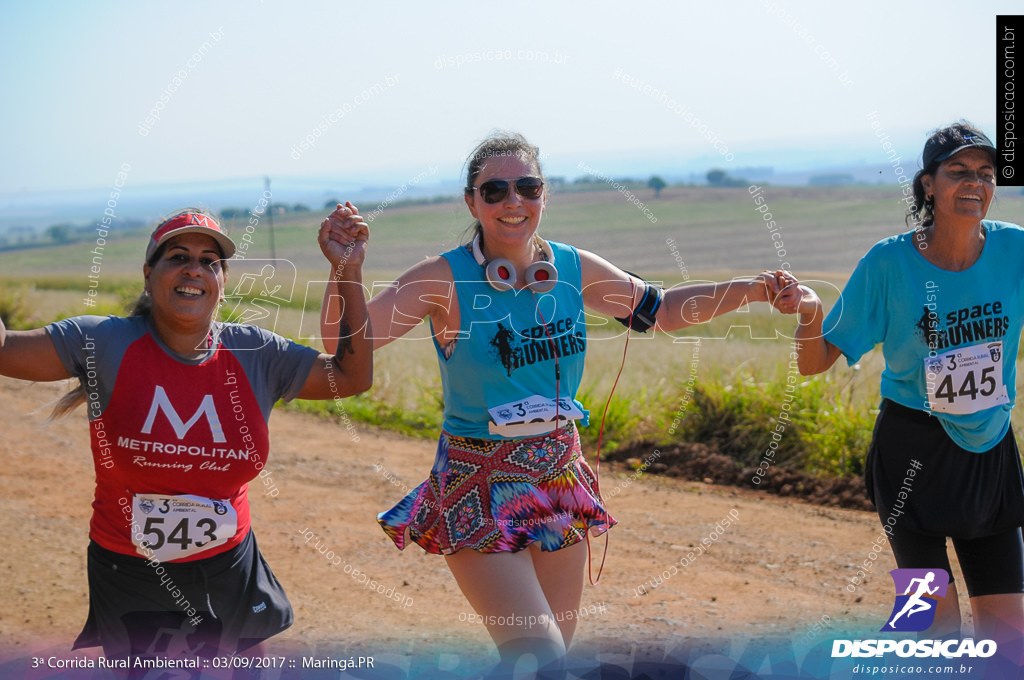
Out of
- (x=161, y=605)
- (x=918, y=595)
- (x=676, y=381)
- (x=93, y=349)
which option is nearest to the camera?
(x=93, y=349)

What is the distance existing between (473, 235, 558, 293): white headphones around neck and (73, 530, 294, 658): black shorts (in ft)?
3.97

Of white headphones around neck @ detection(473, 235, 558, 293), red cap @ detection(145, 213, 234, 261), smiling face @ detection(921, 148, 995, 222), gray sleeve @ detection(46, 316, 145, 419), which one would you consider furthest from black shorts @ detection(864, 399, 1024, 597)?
gray sleeve @ detection(46, 316, 145, 419)

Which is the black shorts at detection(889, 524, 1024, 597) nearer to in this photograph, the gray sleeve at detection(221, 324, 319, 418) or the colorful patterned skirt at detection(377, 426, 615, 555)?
the colorful patterned skirt at detection(377, 426, 615, 555)

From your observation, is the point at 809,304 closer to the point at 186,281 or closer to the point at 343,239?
the point at 343,239

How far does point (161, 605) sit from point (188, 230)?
113 centimetres

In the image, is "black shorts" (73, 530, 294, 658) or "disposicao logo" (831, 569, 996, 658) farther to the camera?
"disposicao logo" (831, 569, 996, 658)

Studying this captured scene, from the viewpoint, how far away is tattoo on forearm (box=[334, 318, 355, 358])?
2908 millimetres

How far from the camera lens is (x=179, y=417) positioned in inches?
108

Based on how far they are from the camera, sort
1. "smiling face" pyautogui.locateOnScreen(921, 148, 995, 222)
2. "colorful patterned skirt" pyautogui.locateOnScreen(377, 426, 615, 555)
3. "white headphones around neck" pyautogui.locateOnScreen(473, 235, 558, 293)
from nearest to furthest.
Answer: "colorful patterned skirt" pyautogui.locateOnScreen(377, 426, 615, 555)
"white headphones around neck" pyautogui.locateOnScreen(473, 235, 558, 293)
"smiling face" pyautogui.locateOnScreen(921, 148, 995, 222)

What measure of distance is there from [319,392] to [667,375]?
6561 millimetres

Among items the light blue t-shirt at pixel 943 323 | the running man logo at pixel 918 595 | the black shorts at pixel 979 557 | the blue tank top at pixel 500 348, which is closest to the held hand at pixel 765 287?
the light blue t-shirt at pixel 943 323

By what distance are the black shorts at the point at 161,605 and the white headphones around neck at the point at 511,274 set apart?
1211mm

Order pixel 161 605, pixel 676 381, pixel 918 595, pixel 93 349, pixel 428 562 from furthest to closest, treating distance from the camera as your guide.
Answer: pixel 676 381 < pixel 428 562 < pixel 918 595 < pixel 161 605 < pixel 93 349

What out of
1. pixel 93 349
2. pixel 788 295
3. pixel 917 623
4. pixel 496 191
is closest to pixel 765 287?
pixel 788 295
